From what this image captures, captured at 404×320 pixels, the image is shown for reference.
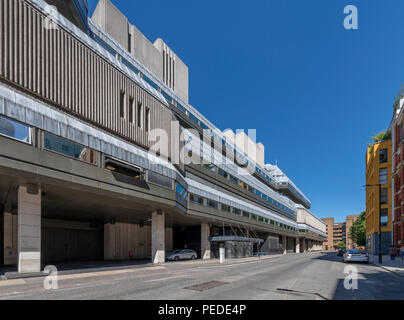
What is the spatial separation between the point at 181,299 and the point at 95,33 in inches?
1439

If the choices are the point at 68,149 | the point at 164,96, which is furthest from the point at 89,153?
the point at 164,96

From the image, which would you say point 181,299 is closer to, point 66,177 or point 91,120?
point 66,177

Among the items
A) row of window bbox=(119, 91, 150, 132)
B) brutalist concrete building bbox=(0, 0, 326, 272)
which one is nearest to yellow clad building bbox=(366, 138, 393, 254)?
brutalist concrete building bbox=(0, 0, 326, 272)

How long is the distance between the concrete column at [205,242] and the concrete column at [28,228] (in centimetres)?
2694

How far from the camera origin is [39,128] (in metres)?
17.2

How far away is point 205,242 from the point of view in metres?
43.2

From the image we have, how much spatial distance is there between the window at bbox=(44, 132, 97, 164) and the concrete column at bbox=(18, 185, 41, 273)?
2549 millimetres

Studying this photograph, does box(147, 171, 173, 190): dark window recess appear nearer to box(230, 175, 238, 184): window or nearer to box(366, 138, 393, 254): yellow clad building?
box(230, 175, 238, 184): window

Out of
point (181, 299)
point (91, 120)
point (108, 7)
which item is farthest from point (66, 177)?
point (108, 7)

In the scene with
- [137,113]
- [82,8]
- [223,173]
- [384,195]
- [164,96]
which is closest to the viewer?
[137,113]

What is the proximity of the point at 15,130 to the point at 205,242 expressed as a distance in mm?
31630

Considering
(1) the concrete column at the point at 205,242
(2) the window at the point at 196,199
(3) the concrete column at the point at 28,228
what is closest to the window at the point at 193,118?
(1) the concrete column at the point at 205,242

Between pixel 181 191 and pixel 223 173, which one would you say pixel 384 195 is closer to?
pixel 223 173

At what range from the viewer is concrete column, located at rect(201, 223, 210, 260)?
42.2 m
